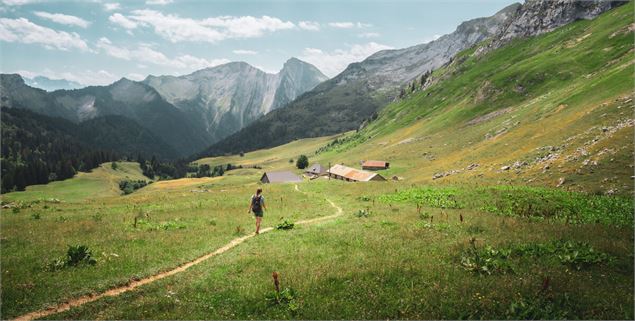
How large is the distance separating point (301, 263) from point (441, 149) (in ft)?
293

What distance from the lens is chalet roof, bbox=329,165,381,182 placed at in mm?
96950

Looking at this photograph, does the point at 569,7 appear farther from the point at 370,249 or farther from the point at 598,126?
the point at 370,249

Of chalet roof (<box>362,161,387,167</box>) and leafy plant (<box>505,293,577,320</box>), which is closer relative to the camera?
leafy plant (<box>505,293,577,320</box>)

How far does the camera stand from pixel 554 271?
14.4 metres

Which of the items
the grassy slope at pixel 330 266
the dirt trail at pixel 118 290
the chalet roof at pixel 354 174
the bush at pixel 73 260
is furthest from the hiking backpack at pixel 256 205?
the chalet roof at pixel 354 174

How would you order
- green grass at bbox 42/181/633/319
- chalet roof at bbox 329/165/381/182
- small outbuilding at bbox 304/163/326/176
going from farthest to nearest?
small outbuilding at bbox 304/163/326/176, chalet roof at bbox 329/165/381/182, green grass at bbox 42/181/633/319

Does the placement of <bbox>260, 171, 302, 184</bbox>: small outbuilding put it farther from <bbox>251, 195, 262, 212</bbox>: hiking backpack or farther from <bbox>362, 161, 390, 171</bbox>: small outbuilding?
<bbox>251, 195, 262, 212</bbox>: hiking backpack

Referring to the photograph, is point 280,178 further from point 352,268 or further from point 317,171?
point 352,268

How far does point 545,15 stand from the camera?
169500 mm

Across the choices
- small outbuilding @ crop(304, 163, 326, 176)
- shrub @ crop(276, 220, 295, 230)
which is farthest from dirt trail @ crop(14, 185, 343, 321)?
small outbuilding @ crop(304, 163, 326, 176)

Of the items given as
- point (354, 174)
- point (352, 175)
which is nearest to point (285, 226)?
point (354, 174)

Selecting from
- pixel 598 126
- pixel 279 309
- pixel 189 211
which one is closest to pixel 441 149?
pixel 598 126

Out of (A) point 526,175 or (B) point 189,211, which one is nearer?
(B) point 189,211

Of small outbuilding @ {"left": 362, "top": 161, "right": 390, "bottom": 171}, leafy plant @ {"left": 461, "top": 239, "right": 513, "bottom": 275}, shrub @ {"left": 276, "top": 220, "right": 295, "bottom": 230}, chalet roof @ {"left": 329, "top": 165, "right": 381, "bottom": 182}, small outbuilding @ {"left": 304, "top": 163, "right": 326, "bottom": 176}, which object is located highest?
shrub @ {"left": 276, "top": 220, "right": 295, "bottom": 230}
